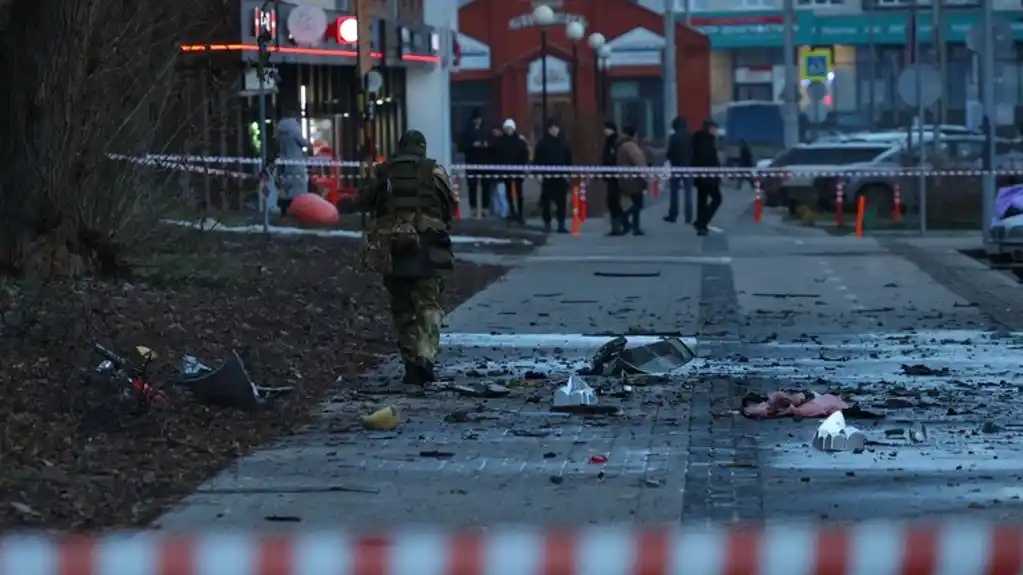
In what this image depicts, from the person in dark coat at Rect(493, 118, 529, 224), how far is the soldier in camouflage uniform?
19890mm

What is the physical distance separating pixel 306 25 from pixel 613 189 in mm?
5085

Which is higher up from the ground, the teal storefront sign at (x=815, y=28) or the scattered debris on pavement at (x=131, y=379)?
the teal storefront sign at (x=815, y=28)

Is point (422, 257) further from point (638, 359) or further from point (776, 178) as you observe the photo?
point (776, 178)

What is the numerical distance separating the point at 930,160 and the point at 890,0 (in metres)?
13.1

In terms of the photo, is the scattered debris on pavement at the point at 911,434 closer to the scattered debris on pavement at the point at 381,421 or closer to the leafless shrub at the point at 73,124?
the scattered debris on pavement at the point at 381,421

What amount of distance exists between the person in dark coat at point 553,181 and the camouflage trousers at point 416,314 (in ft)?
63.0

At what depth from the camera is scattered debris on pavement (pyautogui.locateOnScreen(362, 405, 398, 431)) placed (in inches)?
418

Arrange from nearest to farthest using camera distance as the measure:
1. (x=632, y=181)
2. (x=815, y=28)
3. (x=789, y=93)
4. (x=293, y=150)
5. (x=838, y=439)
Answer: (x=838, y=439) < (x=293, y=150) < (x=632, y=181) < (x=789, y=93) < (x=815, y=28)

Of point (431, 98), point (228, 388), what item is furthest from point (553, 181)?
point (228, 388)

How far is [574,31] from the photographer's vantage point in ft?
146

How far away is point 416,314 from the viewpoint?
12.4m

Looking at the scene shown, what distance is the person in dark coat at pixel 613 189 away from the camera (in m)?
30.2

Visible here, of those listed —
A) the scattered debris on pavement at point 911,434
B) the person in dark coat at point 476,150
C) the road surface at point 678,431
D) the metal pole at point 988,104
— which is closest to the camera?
the road surface at point 678,431

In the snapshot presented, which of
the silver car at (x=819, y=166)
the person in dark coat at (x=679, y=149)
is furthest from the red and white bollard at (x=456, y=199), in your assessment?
the silver car at (x=819, y=166)
